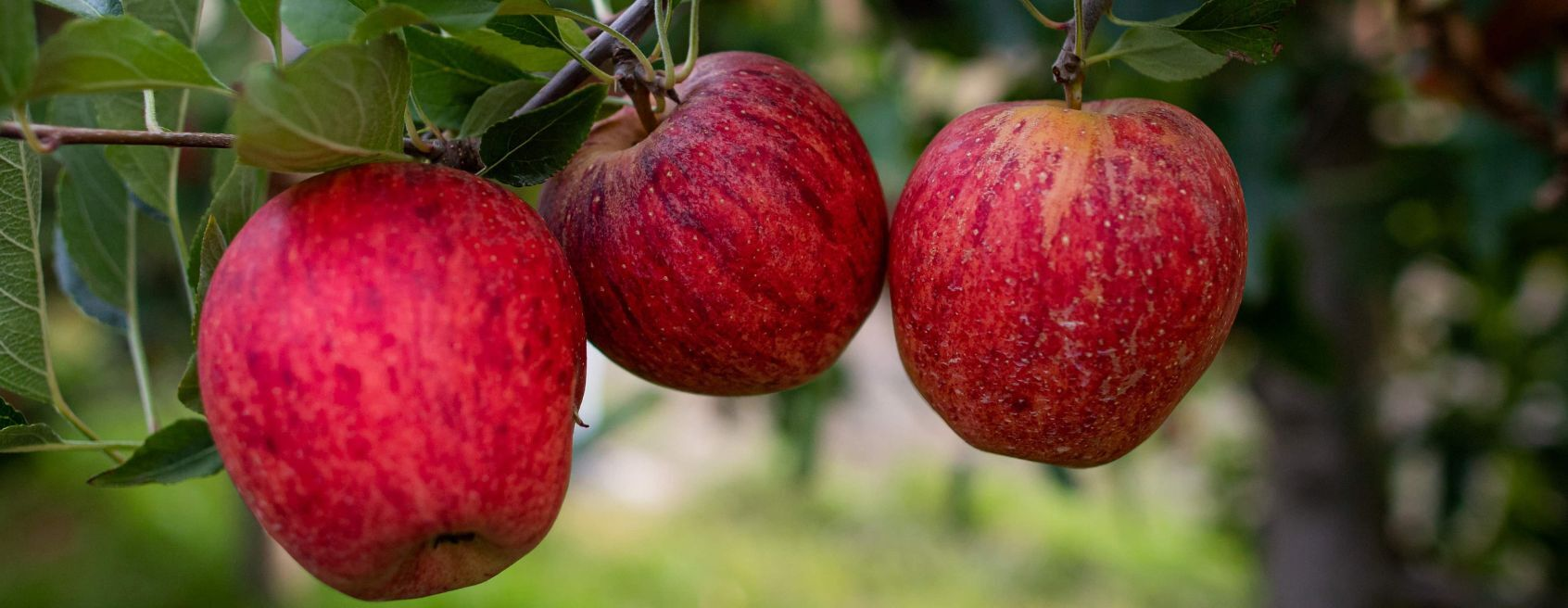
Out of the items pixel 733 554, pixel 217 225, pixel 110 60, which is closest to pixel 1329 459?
pixel 217 225

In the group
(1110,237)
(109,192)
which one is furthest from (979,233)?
(109,192)

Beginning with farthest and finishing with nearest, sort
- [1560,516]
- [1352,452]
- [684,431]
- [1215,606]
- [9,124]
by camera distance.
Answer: [684,431] → [1215,606] → [1560,516] → [1352,452] → [9,124]

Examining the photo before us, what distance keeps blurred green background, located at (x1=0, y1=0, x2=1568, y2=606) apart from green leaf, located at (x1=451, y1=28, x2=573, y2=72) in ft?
1.97

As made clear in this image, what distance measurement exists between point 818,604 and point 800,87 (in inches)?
138

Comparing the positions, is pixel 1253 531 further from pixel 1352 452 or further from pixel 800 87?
pixel 800 87

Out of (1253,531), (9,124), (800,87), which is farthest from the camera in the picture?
(1253,531)

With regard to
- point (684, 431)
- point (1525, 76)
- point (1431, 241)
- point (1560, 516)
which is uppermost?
point (1525, 76)

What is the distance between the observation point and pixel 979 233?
2.09ft

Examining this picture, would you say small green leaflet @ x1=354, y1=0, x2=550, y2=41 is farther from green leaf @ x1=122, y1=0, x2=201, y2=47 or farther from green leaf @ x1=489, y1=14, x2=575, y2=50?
green leaf @ x1=122, y1=0, x2=201, y2=47

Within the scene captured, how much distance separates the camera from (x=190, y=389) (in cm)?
70

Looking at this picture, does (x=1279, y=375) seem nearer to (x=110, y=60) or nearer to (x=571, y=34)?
(x=571, y=34)

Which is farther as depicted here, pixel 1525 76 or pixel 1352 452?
pixel 1352 452

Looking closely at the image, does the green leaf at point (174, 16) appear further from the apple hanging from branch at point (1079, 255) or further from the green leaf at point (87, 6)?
the apple hanging from branch at point (1079, 255)

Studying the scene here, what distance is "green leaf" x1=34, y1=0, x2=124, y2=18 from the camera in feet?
2.20
